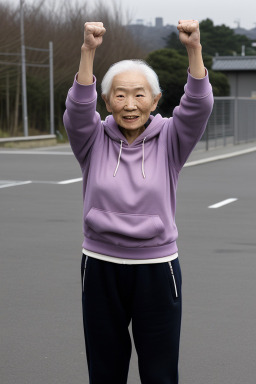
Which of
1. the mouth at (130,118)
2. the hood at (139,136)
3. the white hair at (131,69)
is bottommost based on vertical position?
the hood at (139,136)

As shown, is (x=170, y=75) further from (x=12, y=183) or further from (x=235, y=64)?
(x=12, y=183)

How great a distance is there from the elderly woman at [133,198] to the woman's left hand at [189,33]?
11 millimetres

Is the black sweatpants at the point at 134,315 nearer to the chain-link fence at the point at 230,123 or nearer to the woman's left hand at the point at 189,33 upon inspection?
the woman's left hand at the point at 189,33

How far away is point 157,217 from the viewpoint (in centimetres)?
324

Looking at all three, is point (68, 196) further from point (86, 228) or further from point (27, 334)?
point (86, 228)

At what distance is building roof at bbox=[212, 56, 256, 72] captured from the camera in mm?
61719

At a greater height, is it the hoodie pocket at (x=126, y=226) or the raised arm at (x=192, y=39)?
the raised arm at (x=192, y=39)

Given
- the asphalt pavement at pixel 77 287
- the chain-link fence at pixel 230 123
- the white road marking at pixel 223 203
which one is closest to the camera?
the asphalt pavement at pixel 77 287

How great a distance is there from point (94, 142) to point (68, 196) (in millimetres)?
11293

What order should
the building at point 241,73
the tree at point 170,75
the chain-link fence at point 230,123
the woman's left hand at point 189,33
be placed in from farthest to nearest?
the building at point 241,73 < the tree at point 170,75 < the chain-link fence at point 230,123 < the woman's left hand at point 189,33

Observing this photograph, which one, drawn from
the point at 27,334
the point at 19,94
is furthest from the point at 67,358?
the point at 19,94

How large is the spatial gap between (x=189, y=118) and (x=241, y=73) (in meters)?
59.9

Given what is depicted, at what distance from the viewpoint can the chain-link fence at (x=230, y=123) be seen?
30.4m

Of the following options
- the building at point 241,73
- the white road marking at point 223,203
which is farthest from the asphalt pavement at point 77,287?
the building at point 241,73
